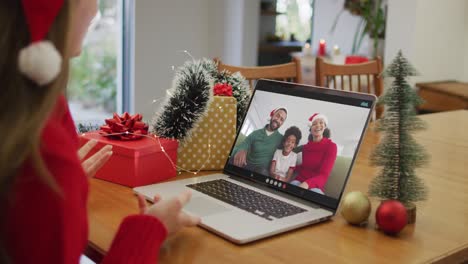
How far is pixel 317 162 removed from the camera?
115 centimetres

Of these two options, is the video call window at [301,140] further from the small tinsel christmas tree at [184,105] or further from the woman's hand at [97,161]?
the woman's hand at [97,161]

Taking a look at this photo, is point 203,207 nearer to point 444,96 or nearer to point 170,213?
point 170,213

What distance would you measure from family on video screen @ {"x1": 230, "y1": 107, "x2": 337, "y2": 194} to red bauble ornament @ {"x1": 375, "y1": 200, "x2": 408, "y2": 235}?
146 millimetres

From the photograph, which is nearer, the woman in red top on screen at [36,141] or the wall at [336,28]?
the woman in red top on screen at [36,141]

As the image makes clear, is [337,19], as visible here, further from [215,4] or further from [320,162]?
[320,162]

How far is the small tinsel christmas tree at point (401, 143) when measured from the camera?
1060 millimetres

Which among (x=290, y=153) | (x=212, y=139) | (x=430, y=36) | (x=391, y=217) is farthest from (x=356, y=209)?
(x=430, y=36)

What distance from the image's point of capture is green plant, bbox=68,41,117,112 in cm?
434

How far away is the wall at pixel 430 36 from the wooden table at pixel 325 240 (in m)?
2.40

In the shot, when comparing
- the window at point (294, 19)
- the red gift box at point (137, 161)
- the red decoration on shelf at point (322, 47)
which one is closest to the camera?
the red gift box at point (137, 161)

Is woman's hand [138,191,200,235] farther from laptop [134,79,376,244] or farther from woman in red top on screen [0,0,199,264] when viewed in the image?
woman in red top on screen [0,0,199,264]

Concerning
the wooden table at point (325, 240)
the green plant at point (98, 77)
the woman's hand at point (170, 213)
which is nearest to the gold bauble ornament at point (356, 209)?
the wooden table at point (325, 240)

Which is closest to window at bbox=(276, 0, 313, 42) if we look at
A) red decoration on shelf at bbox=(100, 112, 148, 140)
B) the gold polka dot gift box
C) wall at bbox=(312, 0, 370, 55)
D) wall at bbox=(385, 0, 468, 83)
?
wall at bbox=(312, 0, 370, 55)

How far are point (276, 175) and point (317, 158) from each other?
0.10 m
